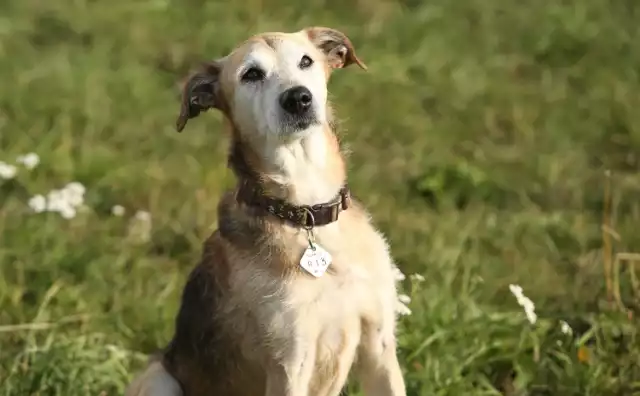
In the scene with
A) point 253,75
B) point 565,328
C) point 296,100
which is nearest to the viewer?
point 296,100

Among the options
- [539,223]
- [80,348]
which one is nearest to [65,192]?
[80,348]

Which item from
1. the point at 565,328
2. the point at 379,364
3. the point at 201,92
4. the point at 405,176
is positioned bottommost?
the point at 405,176

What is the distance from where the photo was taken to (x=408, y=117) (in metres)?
7.61

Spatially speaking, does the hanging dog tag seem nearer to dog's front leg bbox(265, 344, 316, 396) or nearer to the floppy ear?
dog's front leg bbox(265, 344, 316, 396)

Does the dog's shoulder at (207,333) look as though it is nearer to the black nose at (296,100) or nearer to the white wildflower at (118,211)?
the black nose at (296,100)

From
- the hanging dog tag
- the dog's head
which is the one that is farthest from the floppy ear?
the hanging dog tag

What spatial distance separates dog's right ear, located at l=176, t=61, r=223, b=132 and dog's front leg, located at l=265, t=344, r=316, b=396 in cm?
86

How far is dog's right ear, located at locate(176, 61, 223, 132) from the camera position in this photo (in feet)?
11.6

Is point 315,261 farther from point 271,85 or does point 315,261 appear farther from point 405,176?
point 405,176

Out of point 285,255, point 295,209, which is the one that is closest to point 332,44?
point 295,209

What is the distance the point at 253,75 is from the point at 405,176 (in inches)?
139

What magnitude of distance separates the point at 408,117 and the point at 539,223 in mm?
1809

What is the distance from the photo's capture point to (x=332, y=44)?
→ 11.9 ft

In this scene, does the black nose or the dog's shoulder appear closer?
the black nose
